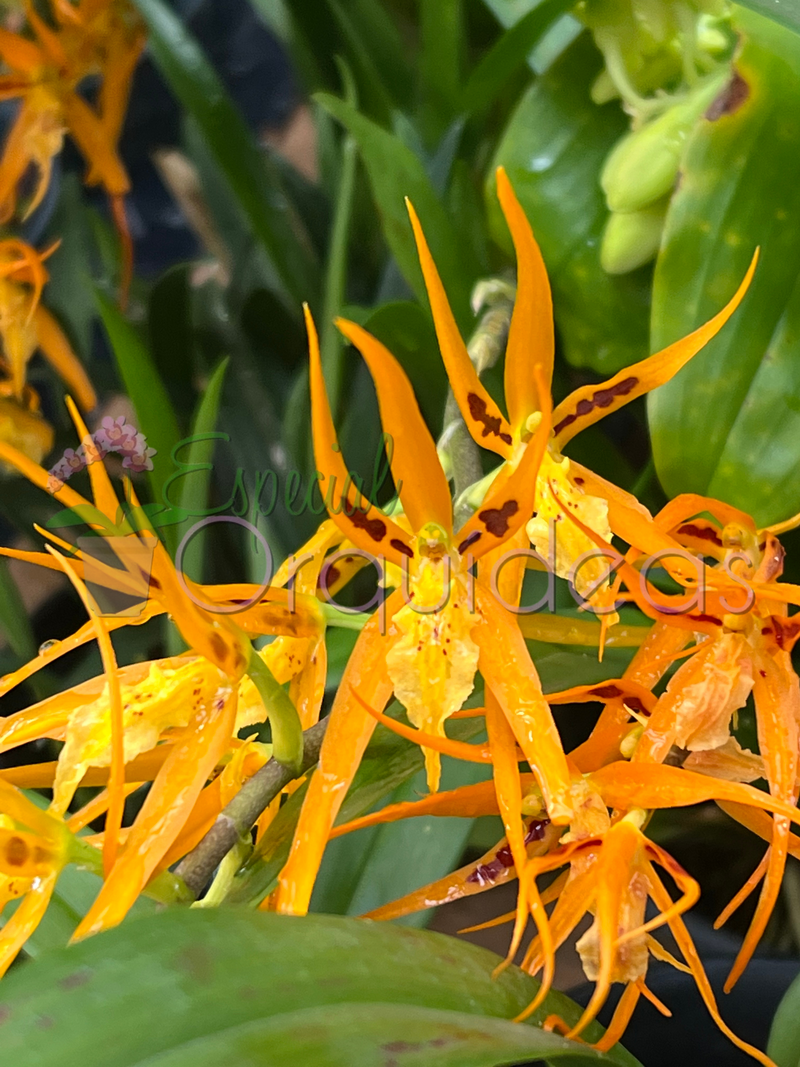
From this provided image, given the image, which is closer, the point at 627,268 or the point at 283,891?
the point at 283,891

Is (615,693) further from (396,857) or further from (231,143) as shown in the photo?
(231,143)

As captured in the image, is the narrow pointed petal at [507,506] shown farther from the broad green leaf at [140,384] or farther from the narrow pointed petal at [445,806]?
the broad green leaf at [140,384]

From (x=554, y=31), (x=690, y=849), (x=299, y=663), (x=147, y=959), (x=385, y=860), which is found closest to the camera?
(x=147, y=959)

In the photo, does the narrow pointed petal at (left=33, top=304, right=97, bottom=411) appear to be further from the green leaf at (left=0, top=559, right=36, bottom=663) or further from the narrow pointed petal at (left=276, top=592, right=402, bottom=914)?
the narrow pointed petal at (left=276, top=592, right=402, bottom=914)

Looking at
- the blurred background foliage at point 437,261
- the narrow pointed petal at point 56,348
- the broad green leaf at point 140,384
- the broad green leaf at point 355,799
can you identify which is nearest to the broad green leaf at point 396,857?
the blurred background foliage at point 437,261

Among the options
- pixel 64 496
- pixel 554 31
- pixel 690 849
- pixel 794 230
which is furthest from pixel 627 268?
pixel 690 849

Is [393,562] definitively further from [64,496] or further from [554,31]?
[554,31]

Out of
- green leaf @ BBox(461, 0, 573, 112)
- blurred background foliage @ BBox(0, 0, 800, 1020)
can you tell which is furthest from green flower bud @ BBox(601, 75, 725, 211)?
green leaf @ BBox(461, 0, 573, 112)
